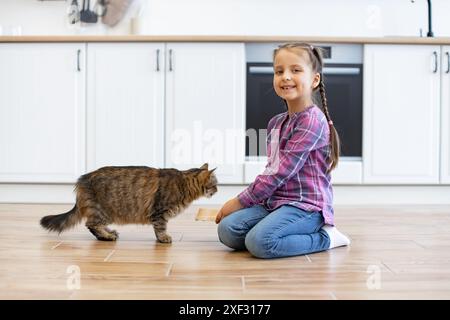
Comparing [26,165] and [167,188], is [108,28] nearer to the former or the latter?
[26,165]

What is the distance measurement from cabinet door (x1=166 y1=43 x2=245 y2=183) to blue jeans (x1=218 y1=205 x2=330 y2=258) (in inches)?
57.6

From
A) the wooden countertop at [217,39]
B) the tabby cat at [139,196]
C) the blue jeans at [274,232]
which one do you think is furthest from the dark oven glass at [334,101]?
the blue jeans at [274,232]

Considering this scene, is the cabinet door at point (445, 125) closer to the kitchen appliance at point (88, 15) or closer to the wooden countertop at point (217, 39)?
the wooden countertop at point (217, 39)

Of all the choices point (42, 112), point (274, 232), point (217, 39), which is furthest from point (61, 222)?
point (217, 39)

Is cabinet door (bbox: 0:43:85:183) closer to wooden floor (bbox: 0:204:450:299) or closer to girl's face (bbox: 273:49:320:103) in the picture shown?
wooden floor (bbox: 0:204:450:299)

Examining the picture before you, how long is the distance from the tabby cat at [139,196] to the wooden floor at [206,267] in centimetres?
9

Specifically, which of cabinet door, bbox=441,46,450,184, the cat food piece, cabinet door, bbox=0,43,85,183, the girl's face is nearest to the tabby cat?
the girl's face

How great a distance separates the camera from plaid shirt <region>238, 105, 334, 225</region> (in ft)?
6.23

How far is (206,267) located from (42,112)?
226 cm

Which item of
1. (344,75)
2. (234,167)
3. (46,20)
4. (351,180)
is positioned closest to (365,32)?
(344,75)

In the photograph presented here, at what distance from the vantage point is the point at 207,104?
352cm

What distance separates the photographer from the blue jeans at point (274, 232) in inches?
72.1

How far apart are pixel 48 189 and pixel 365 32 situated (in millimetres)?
2535

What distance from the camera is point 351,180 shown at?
11.6ft
